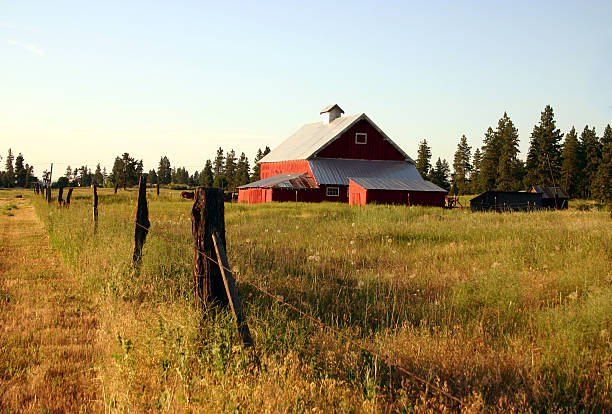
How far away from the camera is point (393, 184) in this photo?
37125 millimetres

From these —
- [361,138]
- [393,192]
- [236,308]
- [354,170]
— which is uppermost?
[361,138]

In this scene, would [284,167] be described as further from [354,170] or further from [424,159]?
[424,159]

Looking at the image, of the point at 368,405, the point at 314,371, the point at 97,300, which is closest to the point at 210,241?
the point at 314,371

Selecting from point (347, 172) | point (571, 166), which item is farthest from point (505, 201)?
point (571, 166)

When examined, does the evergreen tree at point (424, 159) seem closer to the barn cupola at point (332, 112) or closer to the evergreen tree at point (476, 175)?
the evergreen tree at point (476, 175)

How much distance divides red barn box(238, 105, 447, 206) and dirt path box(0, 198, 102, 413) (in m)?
28.3

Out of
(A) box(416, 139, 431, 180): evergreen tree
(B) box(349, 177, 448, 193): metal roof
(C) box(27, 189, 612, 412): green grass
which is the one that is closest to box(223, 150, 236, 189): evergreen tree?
(A) box(416, 139, 431, 180): evergreen tree

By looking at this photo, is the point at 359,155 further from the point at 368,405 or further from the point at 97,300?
the point at 368,405

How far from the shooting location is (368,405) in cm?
337

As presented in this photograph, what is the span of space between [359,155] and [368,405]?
1591 inches

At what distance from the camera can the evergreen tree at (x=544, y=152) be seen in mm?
70000

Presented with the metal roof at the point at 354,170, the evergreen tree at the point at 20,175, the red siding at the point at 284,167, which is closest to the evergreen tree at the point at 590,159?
the metal roof at the point at 354,170

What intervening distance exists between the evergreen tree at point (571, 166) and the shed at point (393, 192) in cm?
5114

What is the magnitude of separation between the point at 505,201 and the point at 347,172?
13.1 m
